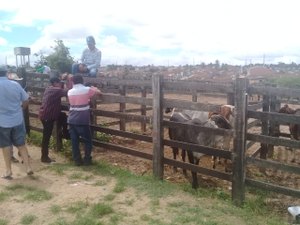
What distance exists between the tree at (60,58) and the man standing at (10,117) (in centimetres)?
1282

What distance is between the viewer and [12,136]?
700 centimetres

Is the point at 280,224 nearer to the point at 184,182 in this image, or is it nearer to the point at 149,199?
the point at 149,199

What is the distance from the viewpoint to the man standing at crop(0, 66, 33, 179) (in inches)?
265

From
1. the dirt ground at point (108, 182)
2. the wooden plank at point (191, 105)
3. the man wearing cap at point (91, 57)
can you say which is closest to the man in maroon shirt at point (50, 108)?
the dirt ground at point (108, 182)

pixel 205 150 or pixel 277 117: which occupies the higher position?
pixel 277 117

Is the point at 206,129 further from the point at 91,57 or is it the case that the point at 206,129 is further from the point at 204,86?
the point at 91,57

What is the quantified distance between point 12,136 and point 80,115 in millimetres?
1292

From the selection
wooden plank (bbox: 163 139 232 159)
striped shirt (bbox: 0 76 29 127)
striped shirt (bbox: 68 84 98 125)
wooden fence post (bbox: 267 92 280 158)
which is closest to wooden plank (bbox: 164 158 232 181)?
wooden plank (bbox: 163 139 232 159)

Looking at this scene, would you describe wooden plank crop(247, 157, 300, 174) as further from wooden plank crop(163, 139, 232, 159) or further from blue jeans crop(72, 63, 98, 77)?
blue jeans crop(72, 63, 98, 77)

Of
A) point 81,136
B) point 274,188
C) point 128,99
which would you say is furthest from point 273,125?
point 81,136

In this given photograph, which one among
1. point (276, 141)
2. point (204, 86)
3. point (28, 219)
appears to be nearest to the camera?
point (28, 219)

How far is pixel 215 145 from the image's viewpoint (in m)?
7.46

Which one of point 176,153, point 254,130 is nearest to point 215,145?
point 176,153

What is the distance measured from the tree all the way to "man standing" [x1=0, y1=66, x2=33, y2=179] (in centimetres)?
1282
